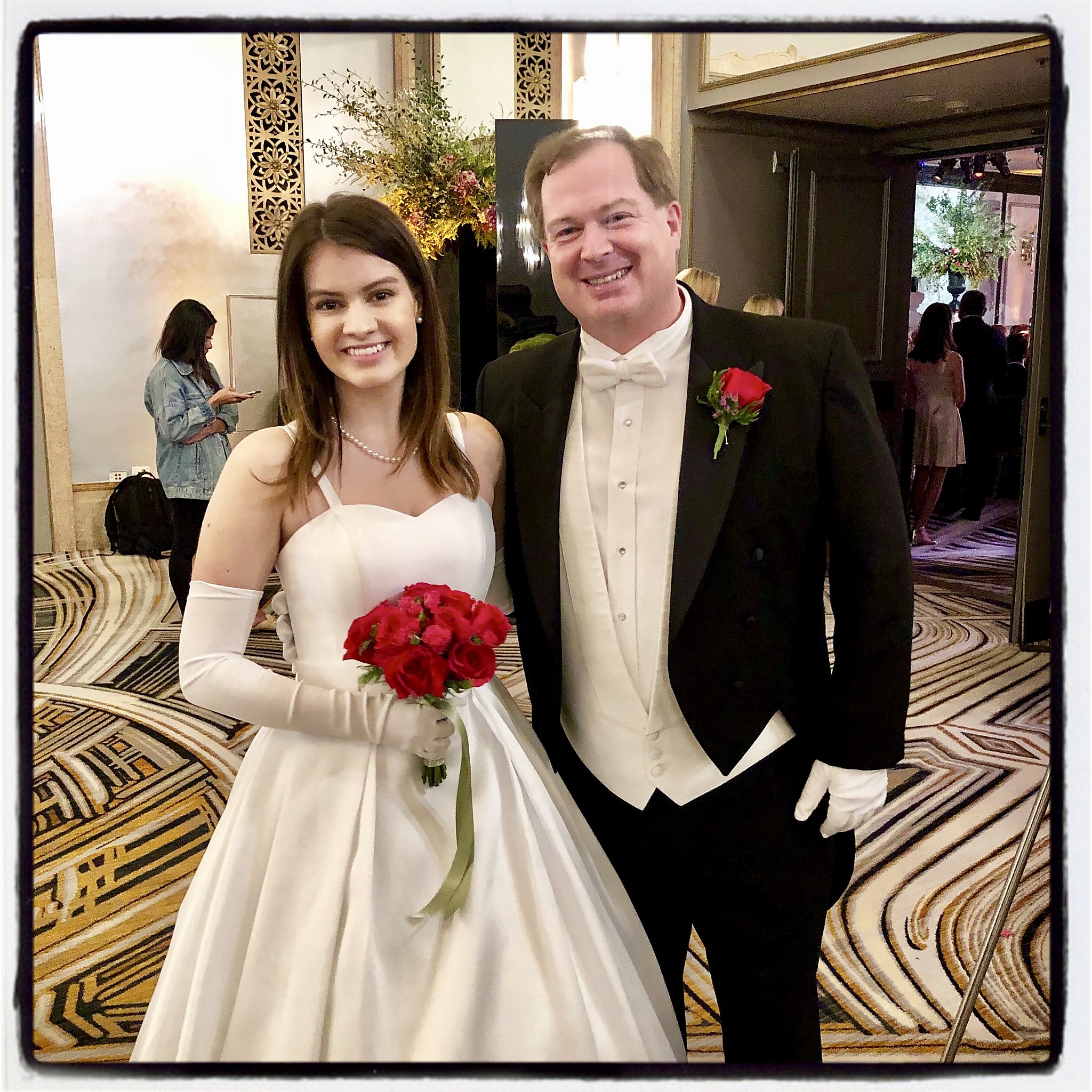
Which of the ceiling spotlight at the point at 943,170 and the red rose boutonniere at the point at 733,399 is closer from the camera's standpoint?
the red rose boutonniere at the point at 733,399

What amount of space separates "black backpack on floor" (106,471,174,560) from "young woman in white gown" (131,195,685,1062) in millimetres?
80

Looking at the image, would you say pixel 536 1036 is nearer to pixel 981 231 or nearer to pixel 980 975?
pixel 980 975

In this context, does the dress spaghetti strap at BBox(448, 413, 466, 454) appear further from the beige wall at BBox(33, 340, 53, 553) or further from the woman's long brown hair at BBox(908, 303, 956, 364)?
the woman's long brown hair at BBox(908, 303, 956, 364)

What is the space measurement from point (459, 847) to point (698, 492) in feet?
1.93

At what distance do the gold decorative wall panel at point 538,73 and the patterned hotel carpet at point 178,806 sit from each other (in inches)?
31.7

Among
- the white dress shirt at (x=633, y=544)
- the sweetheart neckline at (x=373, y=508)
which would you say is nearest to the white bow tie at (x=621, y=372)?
the white dress shirt at (x=633, y=544)

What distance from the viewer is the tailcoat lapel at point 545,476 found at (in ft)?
4.74

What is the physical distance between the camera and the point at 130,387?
4.46ft

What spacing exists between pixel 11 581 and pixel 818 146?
1.27 m

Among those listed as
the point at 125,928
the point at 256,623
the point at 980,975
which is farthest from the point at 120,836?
the point at 980,975

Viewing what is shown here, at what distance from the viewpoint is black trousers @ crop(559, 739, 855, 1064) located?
1.53 metres

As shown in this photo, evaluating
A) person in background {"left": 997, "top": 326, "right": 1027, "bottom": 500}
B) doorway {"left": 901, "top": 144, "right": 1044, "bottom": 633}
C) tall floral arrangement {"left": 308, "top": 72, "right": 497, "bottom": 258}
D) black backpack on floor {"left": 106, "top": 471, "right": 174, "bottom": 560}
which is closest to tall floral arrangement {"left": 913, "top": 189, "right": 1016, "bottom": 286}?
doorway {"left": 901, "top": 144, "right": 1044, "bottom": 633}

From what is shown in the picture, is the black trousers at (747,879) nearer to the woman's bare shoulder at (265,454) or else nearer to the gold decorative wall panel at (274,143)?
the woman's bare shoulder at (265,454)

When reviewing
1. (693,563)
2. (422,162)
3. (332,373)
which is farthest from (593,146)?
(693,563)
